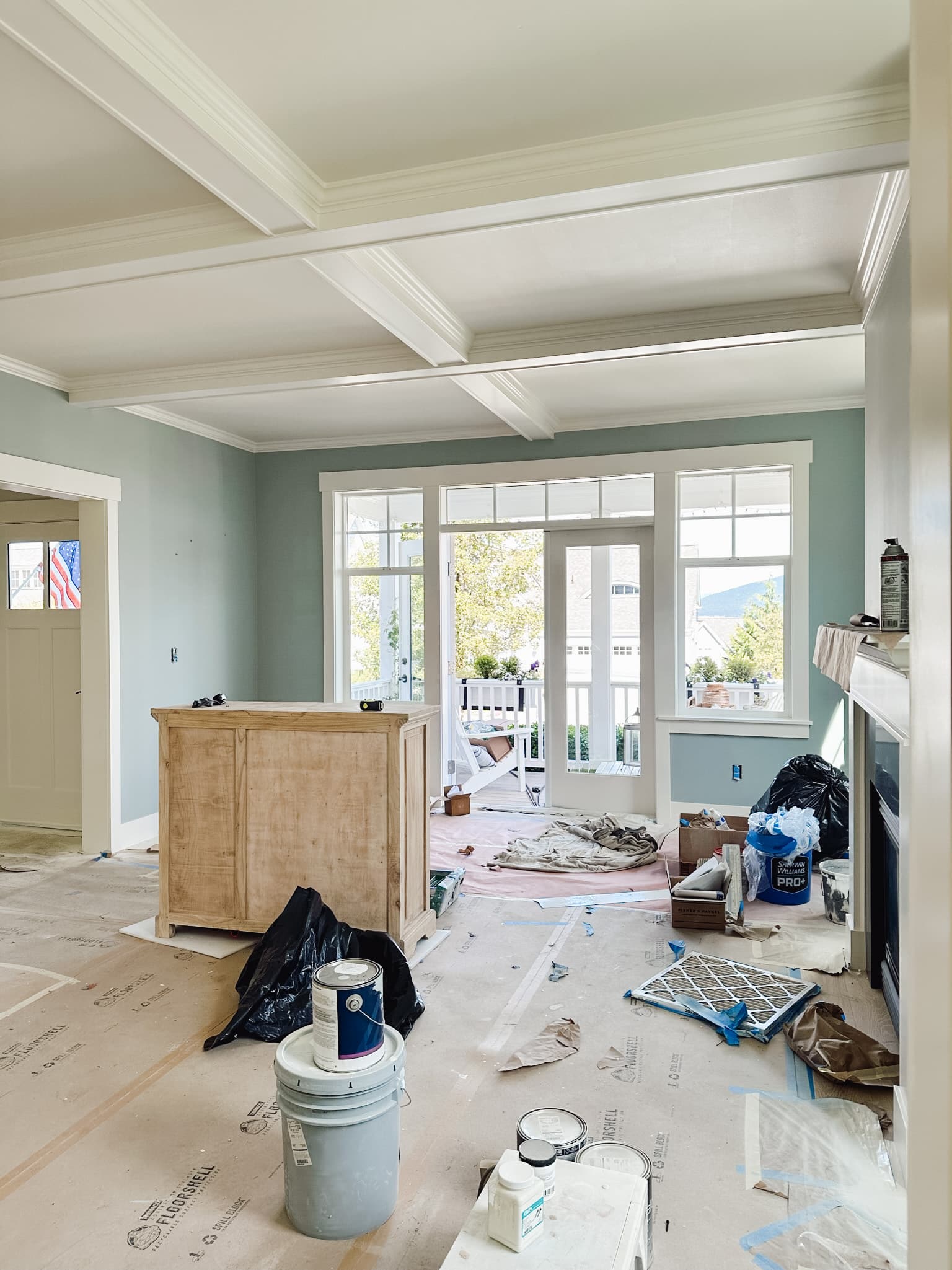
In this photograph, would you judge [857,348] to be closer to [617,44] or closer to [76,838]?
[617,44]

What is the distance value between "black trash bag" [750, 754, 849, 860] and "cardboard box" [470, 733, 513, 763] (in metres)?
3.01

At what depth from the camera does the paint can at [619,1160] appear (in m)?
1.98

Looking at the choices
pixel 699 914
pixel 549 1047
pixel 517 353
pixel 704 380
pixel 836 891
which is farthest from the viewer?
pixel 704 380

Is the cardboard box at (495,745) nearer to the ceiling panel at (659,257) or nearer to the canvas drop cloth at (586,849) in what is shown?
the canvas drop cloth at (586,849)

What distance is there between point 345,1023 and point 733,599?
4590mm

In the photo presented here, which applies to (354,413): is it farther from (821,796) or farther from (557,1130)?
(557,1130)

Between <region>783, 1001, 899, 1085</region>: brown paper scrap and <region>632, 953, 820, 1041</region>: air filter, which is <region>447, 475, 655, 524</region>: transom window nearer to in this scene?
<region>632, 953, 820, 1041</region>: air filter

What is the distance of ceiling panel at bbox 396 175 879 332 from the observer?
3.03m

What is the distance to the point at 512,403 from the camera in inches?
206

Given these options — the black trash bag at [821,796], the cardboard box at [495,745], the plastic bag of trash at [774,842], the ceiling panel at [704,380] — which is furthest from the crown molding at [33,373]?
the black trash bag at [821,796]

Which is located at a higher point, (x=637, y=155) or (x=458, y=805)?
(x=637, y=155)

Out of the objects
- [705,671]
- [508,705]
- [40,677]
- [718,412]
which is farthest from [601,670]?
[40,677]

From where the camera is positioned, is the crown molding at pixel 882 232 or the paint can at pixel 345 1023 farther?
the crown molding at pixel 882 232

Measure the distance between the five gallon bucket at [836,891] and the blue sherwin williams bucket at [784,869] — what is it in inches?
5.3
